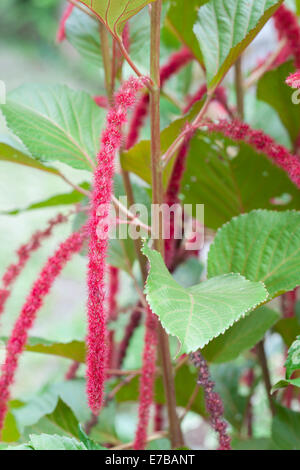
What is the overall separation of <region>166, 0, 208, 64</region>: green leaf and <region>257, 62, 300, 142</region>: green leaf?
0.06m

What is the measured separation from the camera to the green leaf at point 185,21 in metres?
0.51

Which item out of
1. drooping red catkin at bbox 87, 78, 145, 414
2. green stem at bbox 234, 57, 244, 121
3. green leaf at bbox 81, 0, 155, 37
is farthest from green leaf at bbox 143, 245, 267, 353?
green stem at bbox 234, 57, 244, 121

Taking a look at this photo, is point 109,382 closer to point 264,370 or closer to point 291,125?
point 264,370

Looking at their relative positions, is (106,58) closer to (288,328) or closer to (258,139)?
(258,139)

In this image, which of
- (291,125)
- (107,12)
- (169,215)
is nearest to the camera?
(107,12)

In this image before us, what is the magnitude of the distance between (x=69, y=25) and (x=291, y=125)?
219mm

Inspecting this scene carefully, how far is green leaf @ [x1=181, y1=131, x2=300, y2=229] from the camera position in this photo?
47 centimetres

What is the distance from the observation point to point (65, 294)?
214cm

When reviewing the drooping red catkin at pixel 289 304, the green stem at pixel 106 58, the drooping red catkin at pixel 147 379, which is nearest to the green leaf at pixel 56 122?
the green stem at pixel 106 58

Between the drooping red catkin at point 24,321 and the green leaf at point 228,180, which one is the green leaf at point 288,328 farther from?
the drooping red catkin at point 24,321

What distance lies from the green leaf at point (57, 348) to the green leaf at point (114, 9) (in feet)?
0.75

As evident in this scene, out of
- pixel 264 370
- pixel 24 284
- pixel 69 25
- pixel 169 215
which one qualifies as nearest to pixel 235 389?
pixel 264 370

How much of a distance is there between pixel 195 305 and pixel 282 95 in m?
0.28

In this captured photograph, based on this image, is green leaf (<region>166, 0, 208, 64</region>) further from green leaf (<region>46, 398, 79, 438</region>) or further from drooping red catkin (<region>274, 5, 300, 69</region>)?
green leaf (<region>46, 398, 79, 438</region>)
